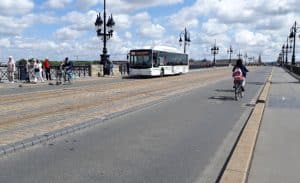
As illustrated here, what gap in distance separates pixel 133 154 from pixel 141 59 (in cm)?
3749

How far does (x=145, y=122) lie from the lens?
12148mm

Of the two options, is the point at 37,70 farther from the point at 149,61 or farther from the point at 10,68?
the point at 149,61

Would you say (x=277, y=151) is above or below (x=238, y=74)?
below

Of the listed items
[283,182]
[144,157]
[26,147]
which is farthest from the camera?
[26,147]

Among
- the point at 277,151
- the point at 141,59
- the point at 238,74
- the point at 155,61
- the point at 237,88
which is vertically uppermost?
the point at 141,59

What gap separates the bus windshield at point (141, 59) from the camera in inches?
1770

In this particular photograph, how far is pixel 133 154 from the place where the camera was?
8.02 metres

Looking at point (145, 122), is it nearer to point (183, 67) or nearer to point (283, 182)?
point (283, 182)

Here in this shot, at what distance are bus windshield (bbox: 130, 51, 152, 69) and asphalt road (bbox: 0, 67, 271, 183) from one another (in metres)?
32.3

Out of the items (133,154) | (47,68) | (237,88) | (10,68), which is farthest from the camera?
(47,68)

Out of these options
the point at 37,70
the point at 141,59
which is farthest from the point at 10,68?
the point at 141,59

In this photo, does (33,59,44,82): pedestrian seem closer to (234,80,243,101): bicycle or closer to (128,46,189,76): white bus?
(128,46,189,76): white bus

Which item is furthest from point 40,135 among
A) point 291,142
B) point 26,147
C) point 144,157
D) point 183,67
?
point 183,67

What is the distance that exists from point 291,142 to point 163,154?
2871mm
